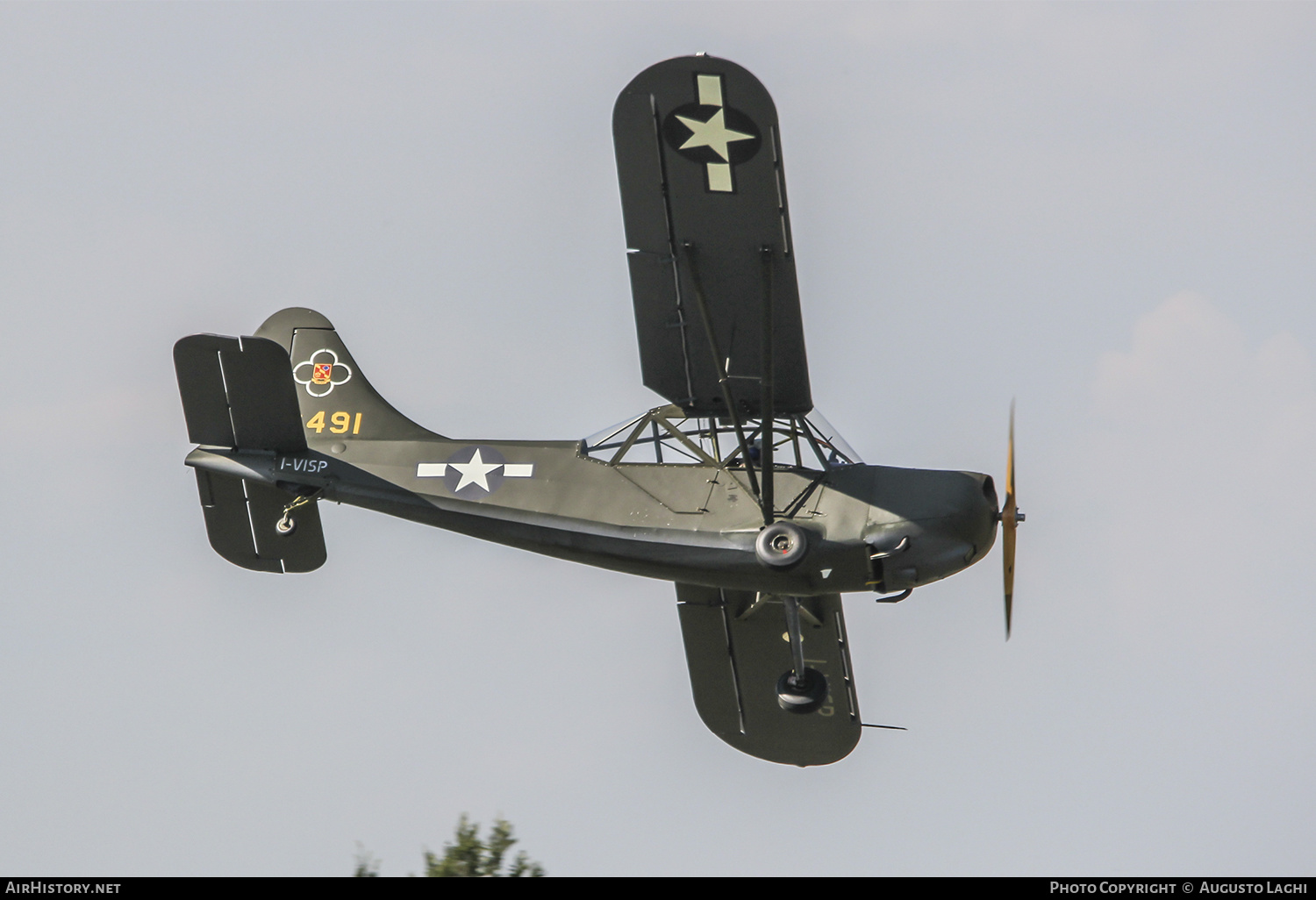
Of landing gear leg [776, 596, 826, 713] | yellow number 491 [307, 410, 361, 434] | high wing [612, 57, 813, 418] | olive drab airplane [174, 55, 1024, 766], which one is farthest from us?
yellow number 491 [307, 410, 361, 434]

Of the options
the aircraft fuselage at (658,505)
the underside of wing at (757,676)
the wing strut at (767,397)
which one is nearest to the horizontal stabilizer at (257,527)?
the aircraft fuselage at (658,505)

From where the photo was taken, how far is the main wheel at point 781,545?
1191cm

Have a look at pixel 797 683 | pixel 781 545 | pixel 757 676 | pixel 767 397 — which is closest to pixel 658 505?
pixel 781 545

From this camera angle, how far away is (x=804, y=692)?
13.5 m

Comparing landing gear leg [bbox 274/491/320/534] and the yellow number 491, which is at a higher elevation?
the yellow number 491

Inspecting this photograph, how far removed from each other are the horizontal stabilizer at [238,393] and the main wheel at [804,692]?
4.46 metres

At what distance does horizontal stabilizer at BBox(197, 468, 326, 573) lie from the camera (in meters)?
13.9

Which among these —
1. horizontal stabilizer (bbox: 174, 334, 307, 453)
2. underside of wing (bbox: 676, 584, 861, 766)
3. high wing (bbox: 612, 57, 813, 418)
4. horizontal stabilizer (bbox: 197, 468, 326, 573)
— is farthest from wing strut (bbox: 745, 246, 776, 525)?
horizontal stabilizer (bbox: 197, 468, 326, 573)

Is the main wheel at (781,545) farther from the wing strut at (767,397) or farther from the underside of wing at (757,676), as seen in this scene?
the underside of wing at (757,676)

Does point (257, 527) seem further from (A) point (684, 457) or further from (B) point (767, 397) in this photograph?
(B) point (767, 397)

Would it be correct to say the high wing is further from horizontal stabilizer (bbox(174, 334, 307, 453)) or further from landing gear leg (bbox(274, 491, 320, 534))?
landing gear leg (bbox(274, 491, 320, 534))

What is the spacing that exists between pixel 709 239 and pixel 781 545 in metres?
2.27

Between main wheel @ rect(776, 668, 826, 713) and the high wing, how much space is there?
2.36m

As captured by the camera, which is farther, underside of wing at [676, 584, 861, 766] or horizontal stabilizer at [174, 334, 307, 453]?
underside of wing at [676, 584, 861, 766]
